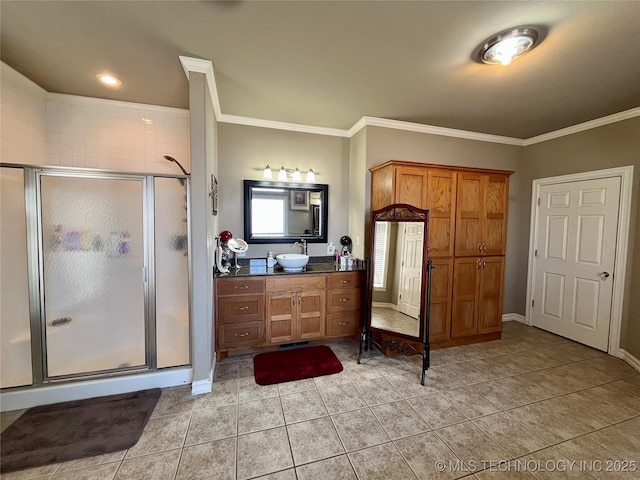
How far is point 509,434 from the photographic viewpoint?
1.80 metres

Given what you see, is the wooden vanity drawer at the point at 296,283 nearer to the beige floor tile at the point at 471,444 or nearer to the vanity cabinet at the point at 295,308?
the vanity cabinet at the point at 295,308

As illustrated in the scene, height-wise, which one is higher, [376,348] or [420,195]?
[420,195]

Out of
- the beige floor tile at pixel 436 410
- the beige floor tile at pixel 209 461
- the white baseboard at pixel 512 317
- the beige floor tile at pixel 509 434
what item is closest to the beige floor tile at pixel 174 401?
the beige floor tile at pixel 209 461

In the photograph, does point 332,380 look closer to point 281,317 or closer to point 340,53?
point 281,317

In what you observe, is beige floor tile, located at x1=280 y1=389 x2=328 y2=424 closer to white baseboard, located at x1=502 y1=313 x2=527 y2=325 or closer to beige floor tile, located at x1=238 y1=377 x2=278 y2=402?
beige floor tile, located at x1=238 y1=377 x2=278 y2=402

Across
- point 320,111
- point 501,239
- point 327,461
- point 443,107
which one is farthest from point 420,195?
point 327,461

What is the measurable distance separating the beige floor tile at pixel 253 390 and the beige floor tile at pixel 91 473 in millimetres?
854

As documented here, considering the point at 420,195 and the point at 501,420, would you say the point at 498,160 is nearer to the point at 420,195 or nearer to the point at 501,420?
the point at 420,195

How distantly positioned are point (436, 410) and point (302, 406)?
3.52 feet

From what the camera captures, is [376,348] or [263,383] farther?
[376,348]

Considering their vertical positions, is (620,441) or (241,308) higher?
(241,308)

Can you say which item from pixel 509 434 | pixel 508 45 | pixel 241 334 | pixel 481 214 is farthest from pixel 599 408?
pixel 241 334

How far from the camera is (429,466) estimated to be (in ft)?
5.09

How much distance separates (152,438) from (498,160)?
5.02m
